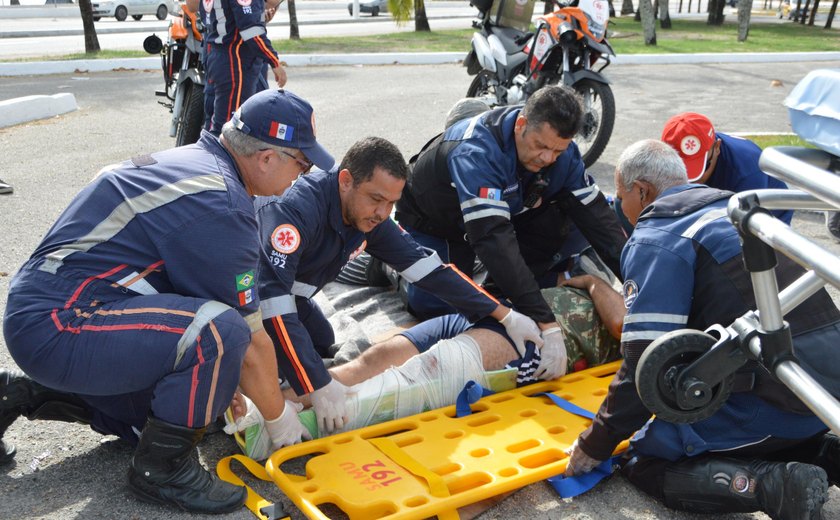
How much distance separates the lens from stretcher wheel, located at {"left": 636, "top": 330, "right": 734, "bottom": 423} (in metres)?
2.18

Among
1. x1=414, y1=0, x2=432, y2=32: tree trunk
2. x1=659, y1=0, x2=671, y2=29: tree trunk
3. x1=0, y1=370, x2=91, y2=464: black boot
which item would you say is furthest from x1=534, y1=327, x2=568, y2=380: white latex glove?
x1=659, y1=0, x2=671, y2=29: tree trunk

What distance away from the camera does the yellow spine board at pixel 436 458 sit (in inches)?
103

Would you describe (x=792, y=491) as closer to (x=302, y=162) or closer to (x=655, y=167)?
(x=655, y=167)

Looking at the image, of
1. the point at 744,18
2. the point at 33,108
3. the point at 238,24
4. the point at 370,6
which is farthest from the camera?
the point at 370,6

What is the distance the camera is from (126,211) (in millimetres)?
2514

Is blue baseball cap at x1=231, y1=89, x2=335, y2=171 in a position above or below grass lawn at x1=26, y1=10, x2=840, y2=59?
above

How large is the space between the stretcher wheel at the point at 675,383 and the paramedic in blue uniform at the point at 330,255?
1215 mm

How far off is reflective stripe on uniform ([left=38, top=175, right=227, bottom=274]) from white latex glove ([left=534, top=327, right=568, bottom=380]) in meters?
1.55

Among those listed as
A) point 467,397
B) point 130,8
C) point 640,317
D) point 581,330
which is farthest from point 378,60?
point 130,8

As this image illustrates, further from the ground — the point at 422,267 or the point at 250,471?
the point at 422,267

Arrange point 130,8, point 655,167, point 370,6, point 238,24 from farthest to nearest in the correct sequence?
1. point 370,6
2. point 130,8
3. point 238,24
4. point 655,167

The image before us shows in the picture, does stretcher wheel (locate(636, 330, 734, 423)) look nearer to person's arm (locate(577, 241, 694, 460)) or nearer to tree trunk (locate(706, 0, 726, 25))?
person's arm (locate(577, 241, 694, 460))

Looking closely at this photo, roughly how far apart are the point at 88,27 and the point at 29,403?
12.9 m

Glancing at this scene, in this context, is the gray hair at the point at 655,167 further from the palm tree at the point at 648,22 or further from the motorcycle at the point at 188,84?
the palm tree at the point at 648,22
